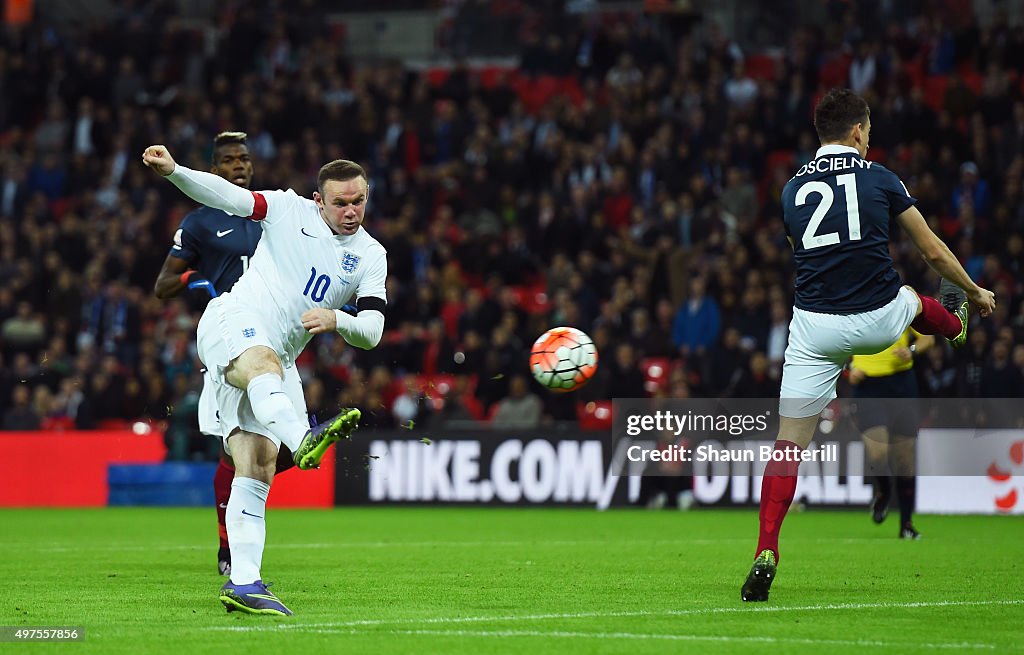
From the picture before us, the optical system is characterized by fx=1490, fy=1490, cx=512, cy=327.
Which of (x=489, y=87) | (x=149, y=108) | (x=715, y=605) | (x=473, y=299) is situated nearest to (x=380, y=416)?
(x=473, y=299)

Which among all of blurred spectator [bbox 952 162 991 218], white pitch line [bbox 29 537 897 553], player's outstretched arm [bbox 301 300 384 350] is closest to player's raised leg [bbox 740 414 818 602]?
player's outstretched arm [bbox 301 300 384 350]

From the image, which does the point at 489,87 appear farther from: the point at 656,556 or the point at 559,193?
the point at 656,556

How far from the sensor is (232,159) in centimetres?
966

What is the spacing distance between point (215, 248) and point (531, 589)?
318 centimetres

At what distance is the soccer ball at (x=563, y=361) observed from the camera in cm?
1170

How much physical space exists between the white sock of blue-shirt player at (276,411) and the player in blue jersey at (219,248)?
247cm

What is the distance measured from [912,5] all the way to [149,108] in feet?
45.5

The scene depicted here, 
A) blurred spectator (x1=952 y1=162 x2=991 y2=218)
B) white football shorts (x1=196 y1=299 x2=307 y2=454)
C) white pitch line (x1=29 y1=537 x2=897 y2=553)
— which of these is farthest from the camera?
blurred spectator (x1=952 y1=162 x2=991 y2=218)

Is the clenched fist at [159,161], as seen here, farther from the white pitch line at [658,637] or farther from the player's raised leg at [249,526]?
the white pitch line at [658,637]

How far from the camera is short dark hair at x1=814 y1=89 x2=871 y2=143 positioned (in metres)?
7.96

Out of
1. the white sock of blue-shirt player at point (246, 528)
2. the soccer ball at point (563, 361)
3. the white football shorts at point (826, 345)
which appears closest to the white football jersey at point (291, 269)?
the white sock of blue-shirt player at point (246, 528)

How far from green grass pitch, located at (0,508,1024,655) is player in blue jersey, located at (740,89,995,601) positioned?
862 millimetres

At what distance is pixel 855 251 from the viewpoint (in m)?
7.88

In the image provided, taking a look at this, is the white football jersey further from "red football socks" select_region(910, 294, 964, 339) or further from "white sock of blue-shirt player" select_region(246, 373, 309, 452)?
"red football socks" select_region(910, 294, 964, 339)
